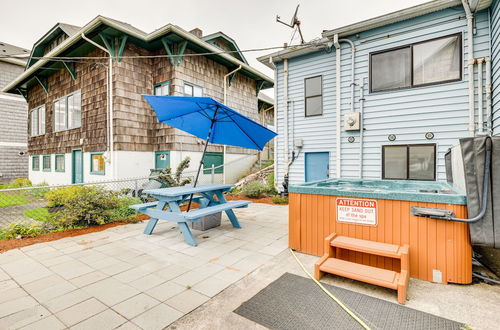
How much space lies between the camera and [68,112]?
10938 mm

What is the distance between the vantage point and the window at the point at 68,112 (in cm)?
1041

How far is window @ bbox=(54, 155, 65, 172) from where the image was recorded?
1133 centimetres

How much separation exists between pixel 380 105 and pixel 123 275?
6881 mm

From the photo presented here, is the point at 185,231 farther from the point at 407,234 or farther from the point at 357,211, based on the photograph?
the point at 407,234

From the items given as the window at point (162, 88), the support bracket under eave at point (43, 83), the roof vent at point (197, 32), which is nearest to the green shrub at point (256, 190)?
the window at point (162, 88)

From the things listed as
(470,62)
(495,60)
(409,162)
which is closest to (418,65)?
(470,62)

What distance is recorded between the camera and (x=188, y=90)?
9.47 meters

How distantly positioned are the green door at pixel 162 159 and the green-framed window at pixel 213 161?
5.09 ft

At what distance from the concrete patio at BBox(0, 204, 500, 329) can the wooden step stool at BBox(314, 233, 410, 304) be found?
18cm

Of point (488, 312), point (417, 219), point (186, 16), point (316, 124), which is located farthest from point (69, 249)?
point (186, 16)

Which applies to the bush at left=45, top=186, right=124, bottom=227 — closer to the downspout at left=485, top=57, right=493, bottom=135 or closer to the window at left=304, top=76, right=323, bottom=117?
the window at left=304, top=76, right=323, bottom=117

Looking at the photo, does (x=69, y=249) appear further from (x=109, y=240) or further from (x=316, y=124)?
(x=316, y=124)

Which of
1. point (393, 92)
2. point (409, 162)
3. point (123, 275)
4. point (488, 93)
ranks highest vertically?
point (393, 92)

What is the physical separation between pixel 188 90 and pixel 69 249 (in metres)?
7.18
